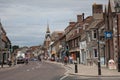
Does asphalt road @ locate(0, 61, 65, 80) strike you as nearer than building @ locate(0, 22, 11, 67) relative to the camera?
Yes

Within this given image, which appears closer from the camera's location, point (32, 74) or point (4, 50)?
point (32, 74)

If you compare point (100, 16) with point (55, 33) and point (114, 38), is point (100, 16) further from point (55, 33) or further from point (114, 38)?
point (55, 33)

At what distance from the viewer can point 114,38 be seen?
43031 mm

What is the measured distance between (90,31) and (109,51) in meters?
16.9

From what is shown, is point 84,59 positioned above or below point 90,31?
below

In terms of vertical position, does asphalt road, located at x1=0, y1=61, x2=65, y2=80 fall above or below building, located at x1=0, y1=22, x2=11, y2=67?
below

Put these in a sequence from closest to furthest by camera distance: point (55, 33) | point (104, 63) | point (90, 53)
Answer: point (104, 63)
point (90, 53)
point (55, 33)

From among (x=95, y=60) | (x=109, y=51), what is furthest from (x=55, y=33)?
(x=109, y=51)

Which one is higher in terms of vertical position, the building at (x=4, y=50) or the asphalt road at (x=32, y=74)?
the building at (x=4, y=50)

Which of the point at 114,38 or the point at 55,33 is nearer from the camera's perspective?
the point at 114,38

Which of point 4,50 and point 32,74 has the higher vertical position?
point 4,50

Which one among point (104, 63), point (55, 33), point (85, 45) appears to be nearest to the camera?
point (104, 63)

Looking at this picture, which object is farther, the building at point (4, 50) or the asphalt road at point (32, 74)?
the building at point (4, 50)

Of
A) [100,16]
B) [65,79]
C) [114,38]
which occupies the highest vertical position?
[100,16]
